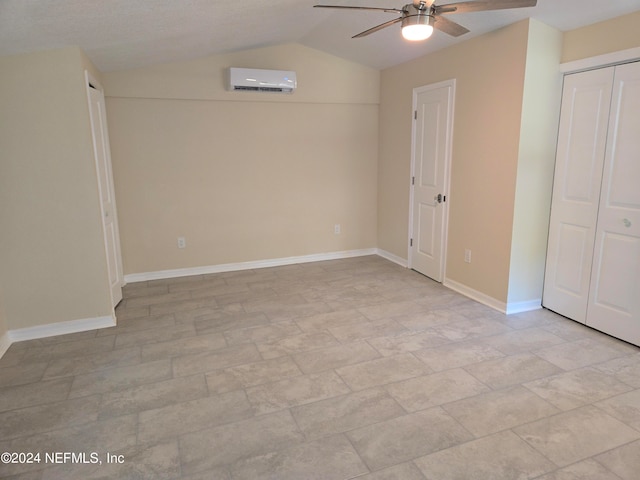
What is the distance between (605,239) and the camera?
3260 millimetres

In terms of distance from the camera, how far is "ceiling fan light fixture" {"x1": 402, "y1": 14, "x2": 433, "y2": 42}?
7.68ft

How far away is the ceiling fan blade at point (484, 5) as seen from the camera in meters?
2.19

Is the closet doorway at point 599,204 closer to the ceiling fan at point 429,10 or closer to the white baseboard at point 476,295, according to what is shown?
the white baseboard at point 476,295

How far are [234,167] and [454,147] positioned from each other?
2516 mm

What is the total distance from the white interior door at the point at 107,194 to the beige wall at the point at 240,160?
0.24 m

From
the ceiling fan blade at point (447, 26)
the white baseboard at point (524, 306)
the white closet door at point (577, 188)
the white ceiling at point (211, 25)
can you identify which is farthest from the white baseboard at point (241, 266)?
the ceiling fan blade at point (447, 26)

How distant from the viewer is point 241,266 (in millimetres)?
5242

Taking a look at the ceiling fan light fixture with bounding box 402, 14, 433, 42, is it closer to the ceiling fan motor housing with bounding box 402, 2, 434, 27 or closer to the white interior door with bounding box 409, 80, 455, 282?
the ceiling fan motor housing with bounding box 402, 2, 434, 27

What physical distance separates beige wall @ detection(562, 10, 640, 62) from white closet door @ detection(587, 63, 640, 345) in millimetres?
173

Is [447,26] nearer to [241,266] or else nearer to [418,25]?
[418,25]

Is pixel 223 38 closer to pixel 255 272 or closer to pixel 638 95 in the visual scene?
pixel 255 272

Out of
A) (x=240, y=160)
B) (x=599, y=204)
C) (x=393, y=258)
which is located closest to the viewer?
(x=599, y=204)

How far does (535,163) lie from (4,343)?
448 cm

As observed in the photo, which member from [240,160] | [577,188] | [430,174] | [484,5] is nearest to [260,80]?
[240,160]
